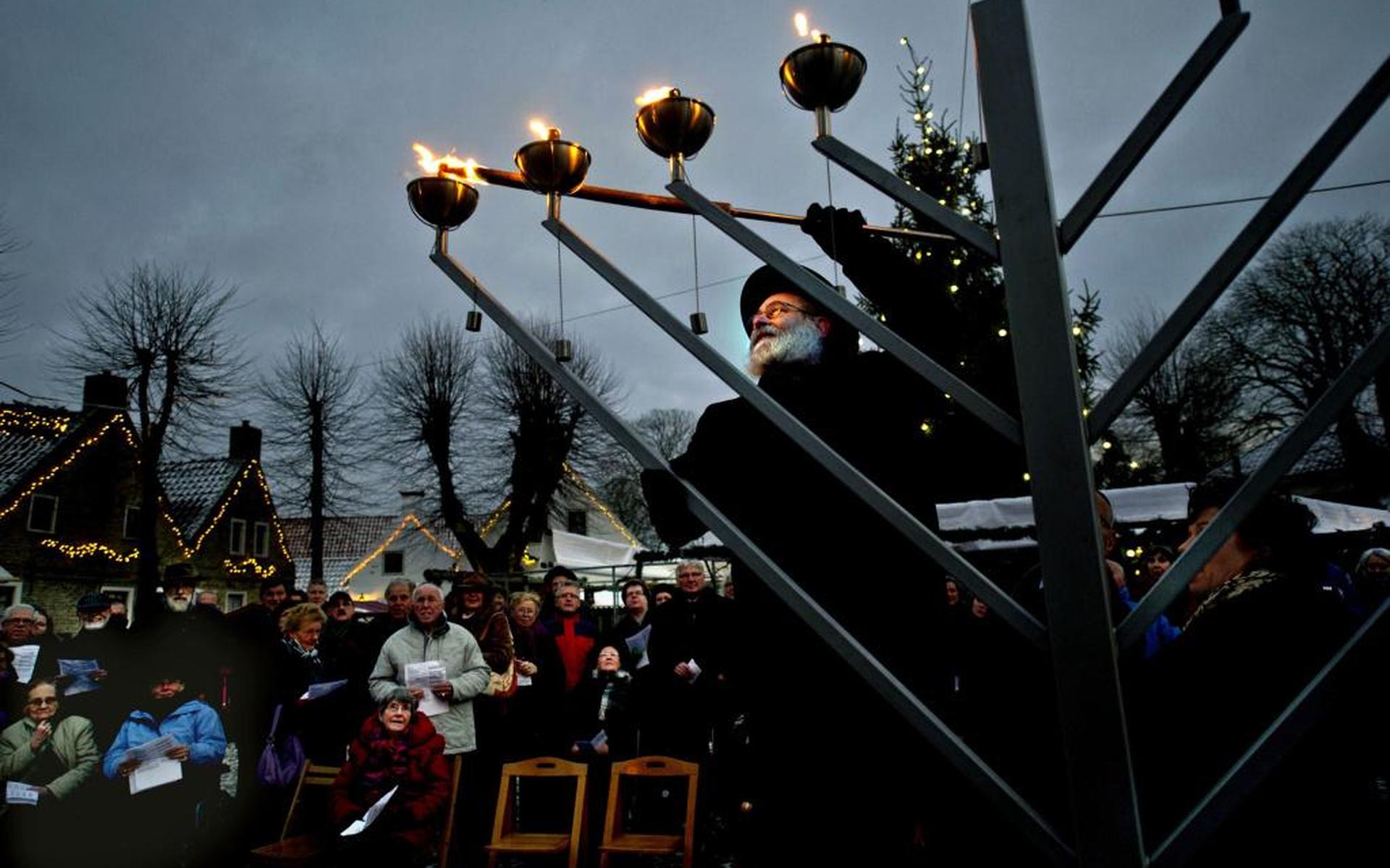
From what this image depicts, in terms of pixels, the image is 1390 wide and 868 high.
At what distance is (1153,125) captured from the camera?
3.90ft

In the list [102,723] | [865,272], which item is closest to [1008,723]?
[865,272]

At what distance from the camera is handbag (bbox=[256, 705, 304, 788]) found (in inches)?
219

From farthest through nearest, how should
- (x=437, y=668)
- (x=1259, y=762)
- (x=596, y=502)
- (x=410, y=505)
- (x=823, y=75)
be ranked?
(x=410, y=505), (x=596, y=502), (x=437, y=668), (x=823, y=75), (x=1259, y=762)

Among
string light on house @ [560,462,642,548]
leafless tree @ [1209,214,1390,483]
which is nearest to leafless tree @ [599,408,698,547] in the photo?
string light on house @ [560,462,642,548]

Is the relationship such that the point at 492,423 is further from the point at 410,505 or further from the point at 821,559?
the point at 821,559

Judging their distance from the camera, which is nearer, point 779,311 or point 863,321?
point 863,321

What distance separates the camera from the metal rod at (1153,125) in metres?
1.14

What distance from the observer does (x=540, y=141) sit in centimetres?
183

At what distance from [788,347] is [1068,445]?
1076mm

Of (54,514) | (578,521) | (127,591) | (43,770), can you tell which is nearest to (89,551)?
(54,514)

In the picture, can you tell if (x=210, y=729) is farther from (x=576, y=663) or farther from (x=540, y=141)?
(x=540, y=141)

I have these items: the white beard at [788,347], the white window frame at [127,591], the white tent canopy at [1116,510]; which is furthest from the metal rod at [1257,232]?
the white window frame at [127,591]

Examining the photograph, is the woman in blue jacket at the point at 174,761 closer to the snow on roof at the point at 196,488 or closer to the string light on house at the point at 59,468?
the string light on house at the point at 59,468

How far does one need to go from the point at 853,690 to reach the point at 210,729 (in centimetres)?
540
